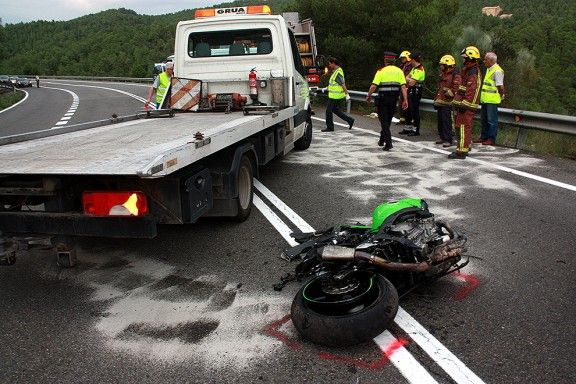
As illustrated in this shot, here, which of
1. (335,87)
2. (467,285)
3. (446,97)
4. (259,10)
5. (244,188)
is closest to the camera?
(467,285)

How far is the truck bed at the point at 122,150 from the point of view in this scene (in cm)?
321

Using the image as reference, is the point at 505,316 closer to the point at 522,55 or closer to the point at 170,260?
the point at 170,260

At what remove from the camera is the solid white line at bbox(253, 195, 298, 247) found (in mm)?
4744

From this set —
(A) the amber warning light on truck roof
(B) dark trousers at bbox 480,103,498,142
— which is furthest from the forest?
(A) the amber warning light on truck roof

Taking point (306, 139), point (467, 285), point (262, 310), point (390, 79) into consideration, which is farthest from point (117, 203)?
point (390, 79)

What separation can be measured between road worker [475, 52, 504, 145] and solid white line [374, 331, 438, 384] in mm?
7563

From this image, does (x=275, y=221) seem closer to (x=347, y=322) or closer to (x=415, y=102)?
(x=347, y=322)

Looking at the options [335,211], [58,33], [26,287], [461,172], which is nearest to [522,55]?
[461,172]

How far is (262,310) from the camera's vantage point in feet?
11.2

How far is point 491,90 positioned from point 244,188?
622 cm

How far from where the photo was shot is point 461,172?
290 inches

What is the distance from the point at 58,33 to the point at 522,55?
5195 inches

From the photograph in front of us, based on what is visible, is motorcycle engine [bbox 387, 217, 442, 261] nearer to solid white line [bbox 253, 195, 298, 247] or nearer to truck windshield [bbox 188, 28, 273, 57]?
solid white line [bbox 253, 195, 298, 247]

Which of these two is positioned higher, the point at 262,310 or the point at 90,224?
the point at 90,224
